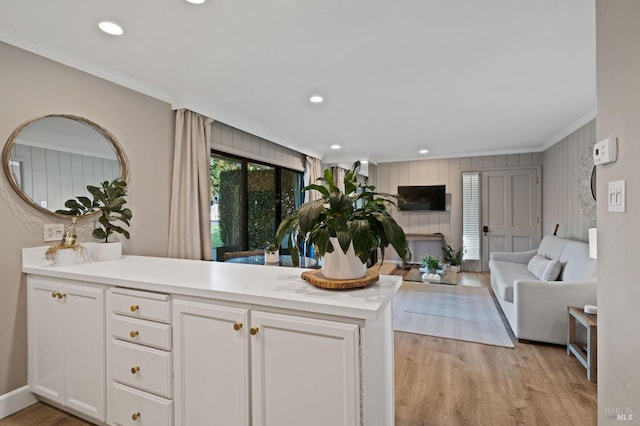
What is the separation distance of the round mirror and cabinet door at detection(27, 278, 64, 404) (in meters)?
0.57

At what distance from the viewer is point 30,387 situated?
2.02 meters

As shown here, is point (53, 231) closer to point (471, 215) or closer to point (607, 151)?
point (607, 151)

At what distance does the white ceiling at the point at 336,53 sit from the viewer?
1772 millimetres

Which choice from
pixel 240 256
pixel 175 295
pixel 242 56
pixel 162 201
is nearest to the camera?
pixel 175 295

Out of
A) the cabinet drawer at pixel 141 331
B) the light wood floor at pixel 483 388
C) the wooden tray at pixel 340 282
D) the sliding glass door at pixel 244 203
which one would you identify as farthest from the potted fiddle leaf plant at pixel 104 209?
the wooden tray at pixel 340 282

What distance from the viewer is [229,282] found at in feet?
5.01


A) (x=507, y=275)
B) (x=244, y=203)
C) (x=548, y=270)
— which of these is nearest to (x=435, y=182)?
(x=507, y=275)

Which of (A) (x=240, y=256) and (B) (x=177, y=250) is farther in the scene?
(A) (x=240, y=256)

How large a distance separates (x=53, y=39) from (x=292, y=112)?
6.98 ft

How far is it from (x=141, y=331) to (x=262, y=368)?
717mm

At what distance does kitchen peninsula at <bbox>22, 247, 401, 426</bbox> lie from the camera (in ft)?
3.85

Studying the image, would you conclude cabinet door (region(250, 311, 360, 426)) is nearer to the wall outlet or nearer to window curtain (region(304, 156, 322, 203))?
the wall outlet

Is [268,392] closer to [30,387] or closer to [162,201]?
[30,387]

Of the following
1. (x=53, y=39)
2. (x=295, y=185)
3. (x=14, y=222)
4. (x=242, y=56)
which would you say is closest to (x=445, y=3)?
(x=242, y=56)
